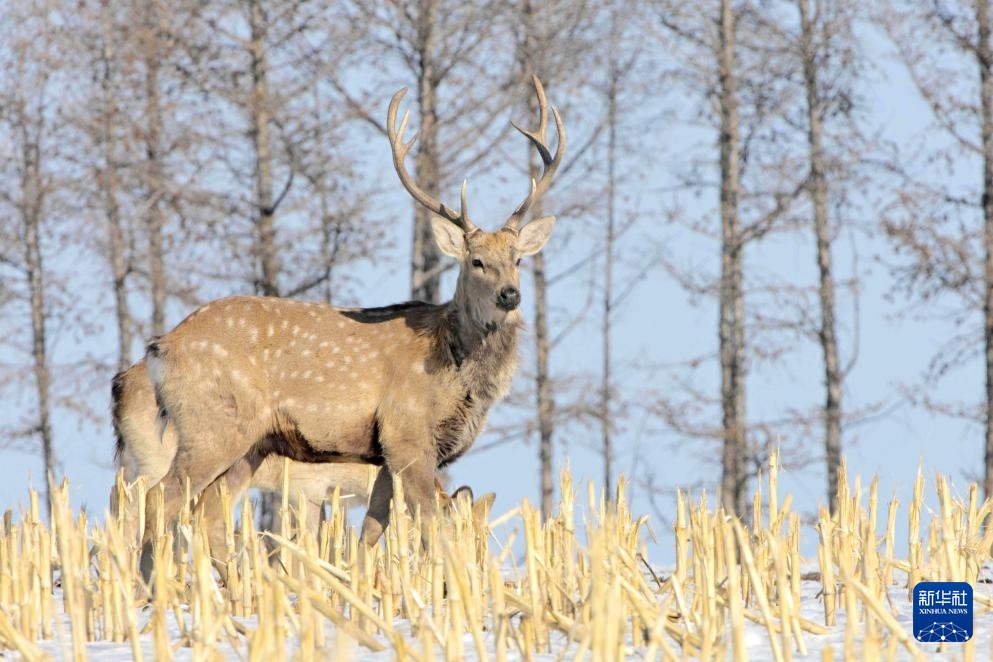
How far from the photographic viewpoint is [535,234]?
8969 mm

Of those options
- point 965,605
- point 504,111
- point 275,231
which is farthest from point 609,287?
point 965,605

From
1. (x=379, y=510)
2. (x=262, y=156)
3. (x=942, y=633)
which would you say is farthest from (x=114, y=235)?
(x=942, y=633)

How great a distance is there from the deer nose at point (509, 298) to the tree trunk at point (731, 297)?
34.9ft

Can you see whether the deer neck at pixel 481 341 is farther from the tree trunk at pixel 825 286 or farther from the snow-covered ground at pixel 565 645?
the tree trunk at pixel 825 286

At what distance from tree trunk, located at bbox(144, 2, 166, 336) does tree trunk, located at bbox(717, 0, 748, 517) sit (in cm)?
740

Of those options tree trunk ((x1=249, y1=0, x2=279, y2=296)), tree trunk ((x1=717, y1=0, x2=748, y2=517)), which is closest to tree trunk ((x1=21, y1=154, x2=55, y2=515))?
tree trunk ((x1=249, y1=0, x2=279, y2=296))

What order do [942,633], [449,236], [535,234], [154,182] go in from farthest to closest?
[154,182] → [535,234] → [449,236] → [942,633]

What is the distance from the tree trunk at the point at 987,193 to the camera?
17047mm

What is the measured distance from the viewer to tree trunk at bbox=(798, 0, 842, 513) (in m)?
18.3

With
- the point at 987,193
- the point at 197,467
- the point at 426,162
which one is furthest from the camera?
the point at 987,193

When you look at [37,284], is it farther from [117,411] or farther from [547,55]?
[117,411]

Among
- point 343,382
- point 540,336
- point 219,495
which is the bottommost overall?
point 219,495

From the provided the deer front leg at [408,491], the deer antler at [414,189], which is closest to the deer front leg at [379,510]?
the deer front leg at [408,491]

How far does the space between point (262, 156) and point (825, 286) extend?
293 inches
